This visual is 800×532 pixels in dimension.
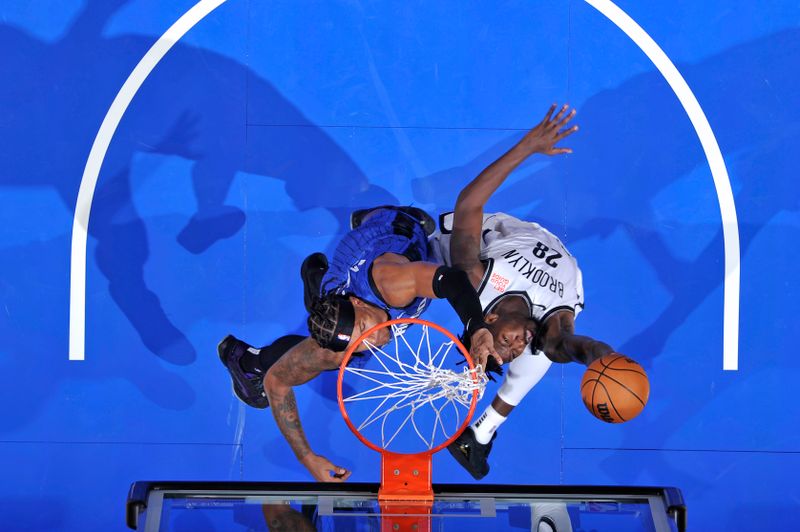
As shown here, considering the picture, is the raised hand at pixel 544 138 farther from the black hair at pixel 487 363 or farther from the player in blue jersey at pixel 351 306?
the black hair at pixel 487 363

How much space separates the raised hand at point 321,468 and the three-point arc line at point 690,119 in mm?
2014

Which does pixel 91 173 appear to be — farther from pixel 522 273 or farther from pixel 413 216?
pixel 522 273

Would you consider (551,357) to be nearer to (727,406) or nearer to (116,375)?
(727,406)

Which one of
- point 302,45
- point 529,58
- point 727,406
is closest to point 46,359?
point 302,45

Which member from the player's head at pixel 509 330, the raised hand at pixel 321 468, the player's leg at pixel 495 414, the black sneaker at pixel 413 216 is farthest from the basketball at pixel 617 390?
the raised hand at pixel 321 468

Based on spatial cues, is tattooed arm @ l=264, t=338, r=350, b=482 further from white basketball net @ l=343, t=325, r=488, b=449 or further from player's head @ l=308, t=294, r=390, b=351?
player's head @ l=308, t=294, r=390, b=351

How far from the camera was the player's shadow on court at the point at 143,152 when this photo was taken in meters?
6.45

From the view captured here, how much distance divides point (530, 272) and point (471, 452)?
1.62 m

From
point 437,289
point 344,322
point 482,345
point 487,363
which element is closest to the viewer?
point 482,345

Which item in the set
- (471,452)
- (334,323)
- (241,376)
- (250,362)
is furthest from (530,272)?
(241,376)

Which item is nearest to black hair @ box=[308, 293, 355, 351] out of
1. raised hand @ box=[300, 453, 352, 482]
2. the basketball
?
raised hand @ box=[300, 453, 352, 482]

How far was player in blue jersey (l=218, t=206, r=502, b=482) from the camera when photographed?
4.94m

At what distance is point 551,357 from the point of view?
5691 millimetres

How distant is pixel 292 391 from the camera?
6.21 metres
